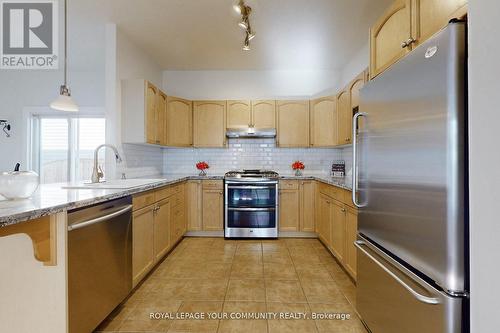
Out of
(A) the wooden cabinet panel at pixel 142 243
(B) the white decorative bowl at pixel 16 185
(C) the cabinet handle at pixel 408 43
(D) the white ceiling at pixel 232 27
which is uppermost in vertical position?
(D) the white ceiling at pixel 232 27

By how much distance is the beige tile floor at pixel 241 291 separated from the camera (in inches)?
71.1

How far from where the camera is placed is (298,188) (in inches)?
152

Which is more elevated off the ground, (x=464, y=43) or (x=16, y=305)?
(x=464, y=43)

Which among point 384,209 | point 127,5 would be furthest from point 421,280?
point 127,5

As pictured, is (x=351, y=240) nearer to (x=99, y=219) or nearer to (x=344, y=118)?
(x=344, y=118)

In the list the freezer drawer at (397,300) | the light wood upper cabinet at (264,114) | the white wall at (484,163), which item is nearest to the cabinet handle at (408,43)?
the white wall at (484,163)

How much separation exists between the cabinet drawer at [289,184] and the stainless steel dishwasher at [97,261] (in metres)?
2.30

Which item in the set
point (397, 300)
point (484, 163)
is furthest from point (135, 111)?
point (484, 163)

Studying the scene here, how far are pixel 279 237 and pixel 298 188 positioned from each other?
787 millimetres

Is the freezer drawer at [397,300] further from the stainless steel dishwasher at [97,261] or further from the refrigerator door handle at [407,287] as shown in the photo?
the stainless steel dishwasher at [97,261]

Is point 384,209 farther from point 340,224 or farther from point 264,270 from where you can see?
point 264,270

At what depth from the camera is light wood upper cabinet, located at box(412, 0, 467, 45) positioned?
1082mm

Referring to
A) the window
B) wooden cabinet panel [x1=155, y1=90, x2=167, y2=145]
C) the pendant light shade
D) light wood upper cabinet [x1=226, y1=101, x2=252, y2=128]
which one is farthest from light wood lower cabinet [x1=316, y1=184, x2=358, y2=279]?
the window

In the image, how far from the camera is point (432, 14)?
4.07 ft
